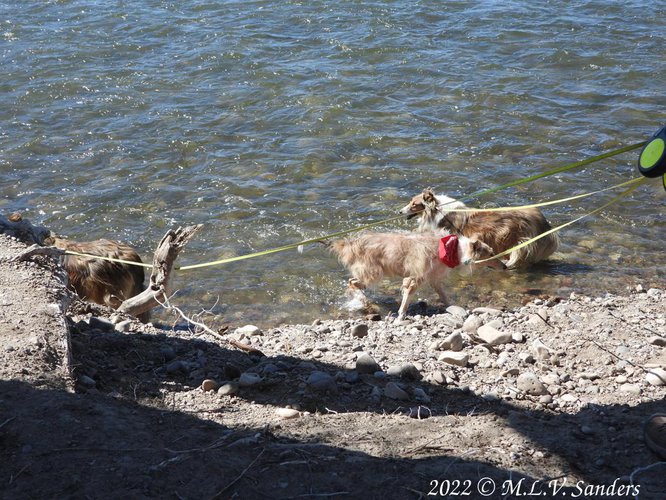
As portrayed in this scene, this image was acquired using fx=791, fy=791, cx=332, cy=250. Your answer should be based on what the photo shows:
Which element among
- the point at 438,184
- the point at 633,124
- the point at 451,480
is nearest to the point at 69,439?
the point at 451,480

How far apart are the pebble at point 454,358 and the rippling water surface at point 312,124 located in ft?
7.62

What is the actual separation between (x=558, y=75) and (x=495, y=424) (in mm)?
10694

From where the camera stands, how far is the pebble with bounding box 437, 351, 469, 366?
6176 millimetres

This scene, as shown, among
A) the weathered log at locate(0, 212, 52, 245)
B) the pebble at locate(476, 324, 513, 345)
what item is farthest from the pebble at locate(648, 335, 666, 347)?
the weathered log at locate(0, 212, 52, 245)

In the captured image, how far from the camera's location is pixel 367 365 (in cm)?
589

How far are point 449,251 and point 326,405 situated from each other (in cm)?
356

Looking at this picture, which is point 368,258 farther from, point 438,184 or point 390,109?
point 390,109

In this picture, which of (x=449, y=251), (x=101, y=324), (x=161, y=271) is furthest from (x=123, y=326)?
(x=449, y=251)

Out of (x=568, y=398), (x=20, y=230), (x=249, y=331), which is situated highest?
(x=20, y=230)

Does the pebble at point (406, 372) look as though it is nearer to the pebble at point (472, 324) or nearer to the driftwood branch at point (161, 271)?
the pebble at point (472, 324)

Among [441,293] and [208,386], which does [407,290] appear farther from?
[208,386]

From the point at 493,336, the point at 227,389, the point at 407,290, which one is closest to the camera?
the point at 227,389

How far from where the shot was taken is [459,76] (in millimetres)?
13883

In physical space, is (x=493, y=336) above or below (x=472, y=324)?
above
